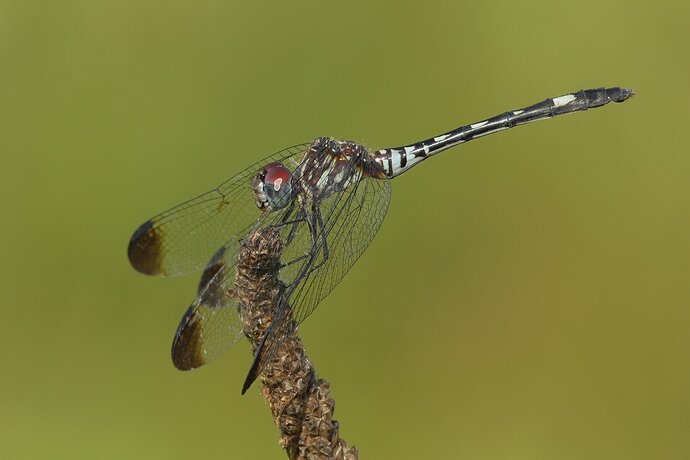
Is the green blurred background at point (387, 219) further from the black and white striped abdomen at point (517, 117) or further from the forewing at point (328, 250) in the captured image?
the forewing at point (328, 250)

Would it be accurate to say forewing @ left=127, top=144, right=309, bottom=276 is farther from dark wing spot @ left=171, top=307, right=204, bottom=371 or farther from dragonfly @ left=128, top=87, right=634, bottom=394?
dark wing spot @ left=171, top=307, right=204, bottom=371

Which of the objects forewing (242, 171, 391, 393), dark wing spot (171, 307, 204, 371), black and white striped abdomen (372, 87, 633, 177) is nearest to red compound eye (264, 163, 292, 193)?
forewing (242, 171, 391, 393)

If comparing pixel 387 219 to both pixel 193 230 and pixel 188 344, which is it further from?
pixel 188 344

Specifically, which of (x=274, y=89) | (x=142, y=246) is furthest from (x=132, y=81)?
(x=142, y=246)

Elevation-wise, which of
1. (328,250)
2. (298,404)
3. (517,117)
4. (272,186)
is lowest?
(298,404)

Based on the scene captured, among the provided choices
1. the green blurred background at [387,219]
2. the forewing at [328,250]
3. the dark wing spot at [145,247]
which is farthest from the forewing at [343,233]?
the green blurred background at [387,219]

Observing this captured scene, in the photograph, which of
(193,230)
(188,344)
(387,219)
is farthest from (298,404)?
(387,219)

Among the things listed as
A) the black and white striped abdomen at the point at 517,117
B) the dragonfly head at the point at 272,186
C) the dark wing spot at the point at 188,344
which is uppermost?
the black and white striped abdomen at the point at 517,117
